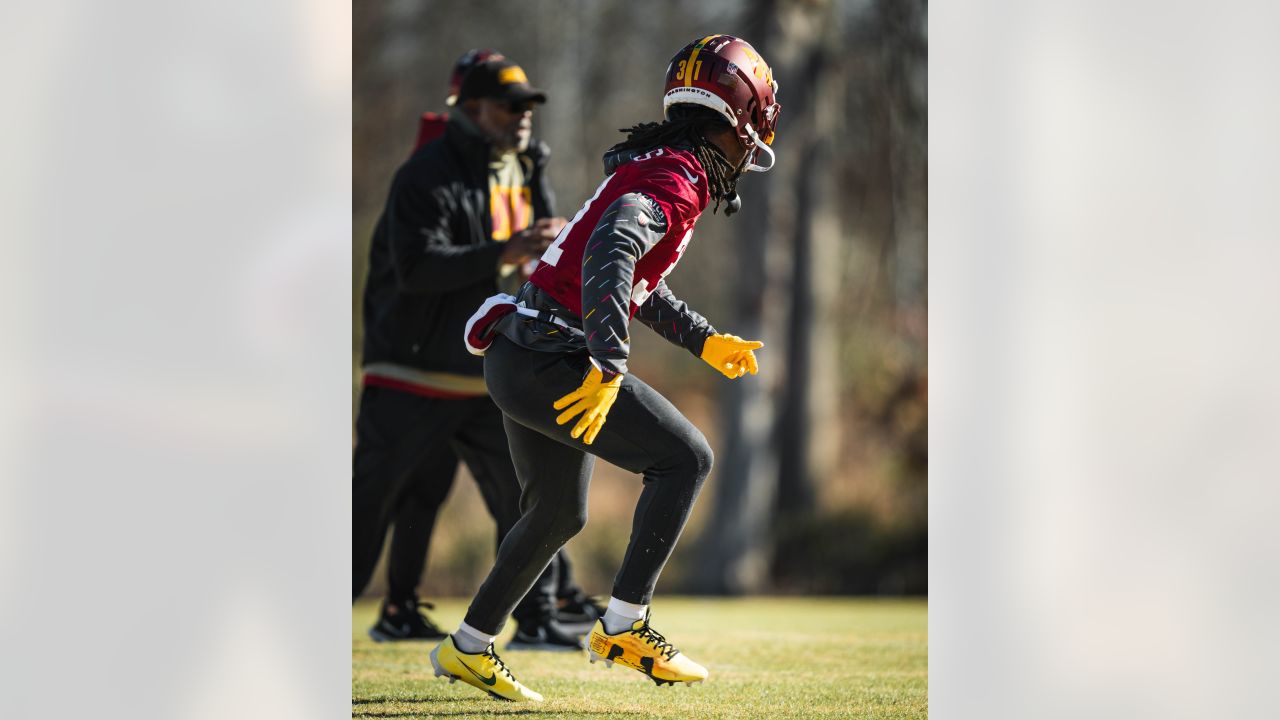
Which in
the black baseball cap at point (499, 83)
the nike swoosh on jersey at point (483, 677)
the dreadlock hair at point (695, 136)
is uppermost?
the black baseball cap at point (499, 83)

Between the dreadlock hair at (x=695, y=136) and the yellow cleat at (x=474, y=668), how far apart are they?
1.22 meters

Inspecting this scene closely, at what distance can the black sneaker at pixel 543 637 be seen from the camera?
438cm

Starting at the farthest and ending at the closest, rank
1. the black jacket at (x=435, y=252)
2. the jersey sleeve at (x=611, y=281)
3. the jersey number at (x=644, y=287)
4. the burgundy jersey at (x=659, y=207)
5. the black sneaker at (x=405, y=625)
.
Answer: the black sneaker at (x=405, y=625), the black jacket at (x=435, y=252), the jersey number at (x=644, y=287), the burgundy jersey at (x=659, y=207), the jersey sleeve at (x=611, y=281)

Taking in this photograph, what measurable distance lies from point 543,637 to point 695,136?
1930mm

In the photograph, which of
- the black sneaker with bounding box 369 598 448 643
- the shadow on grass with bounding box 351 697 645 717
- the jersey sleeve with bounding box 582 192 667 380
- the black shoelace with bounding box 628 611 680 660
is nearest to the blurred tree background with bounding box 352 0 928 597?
the black sneaker with bounding box 369 598 448 643

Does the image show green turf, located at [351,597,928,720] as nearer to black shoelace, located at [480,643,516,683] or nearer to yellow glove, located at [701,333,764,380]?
black shoelace, located at [480,643,516,683]

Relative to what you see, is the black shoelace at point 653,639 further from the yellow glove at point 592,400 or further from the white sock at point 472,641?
the yellow glove at point 592,400

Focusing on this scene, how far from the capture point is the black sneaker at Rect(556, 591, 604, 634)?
4539 mm

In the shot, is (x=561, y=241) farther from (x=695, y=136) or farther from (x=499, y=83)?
(x=499, y=83)

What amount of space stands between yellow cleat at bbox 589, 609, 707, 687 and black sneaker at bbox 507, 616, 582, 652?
1260mm

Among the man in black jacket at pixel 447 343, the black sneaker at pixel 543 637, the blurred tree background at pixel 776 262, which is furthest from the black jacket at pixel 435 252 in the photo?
the blurred tree background at pixel 776 262

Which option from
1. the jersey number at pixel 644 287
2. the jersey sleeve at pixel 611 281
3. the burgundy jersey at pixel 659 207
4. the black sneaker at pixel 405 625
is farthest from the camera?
the black sneaker at pixel 405 625
